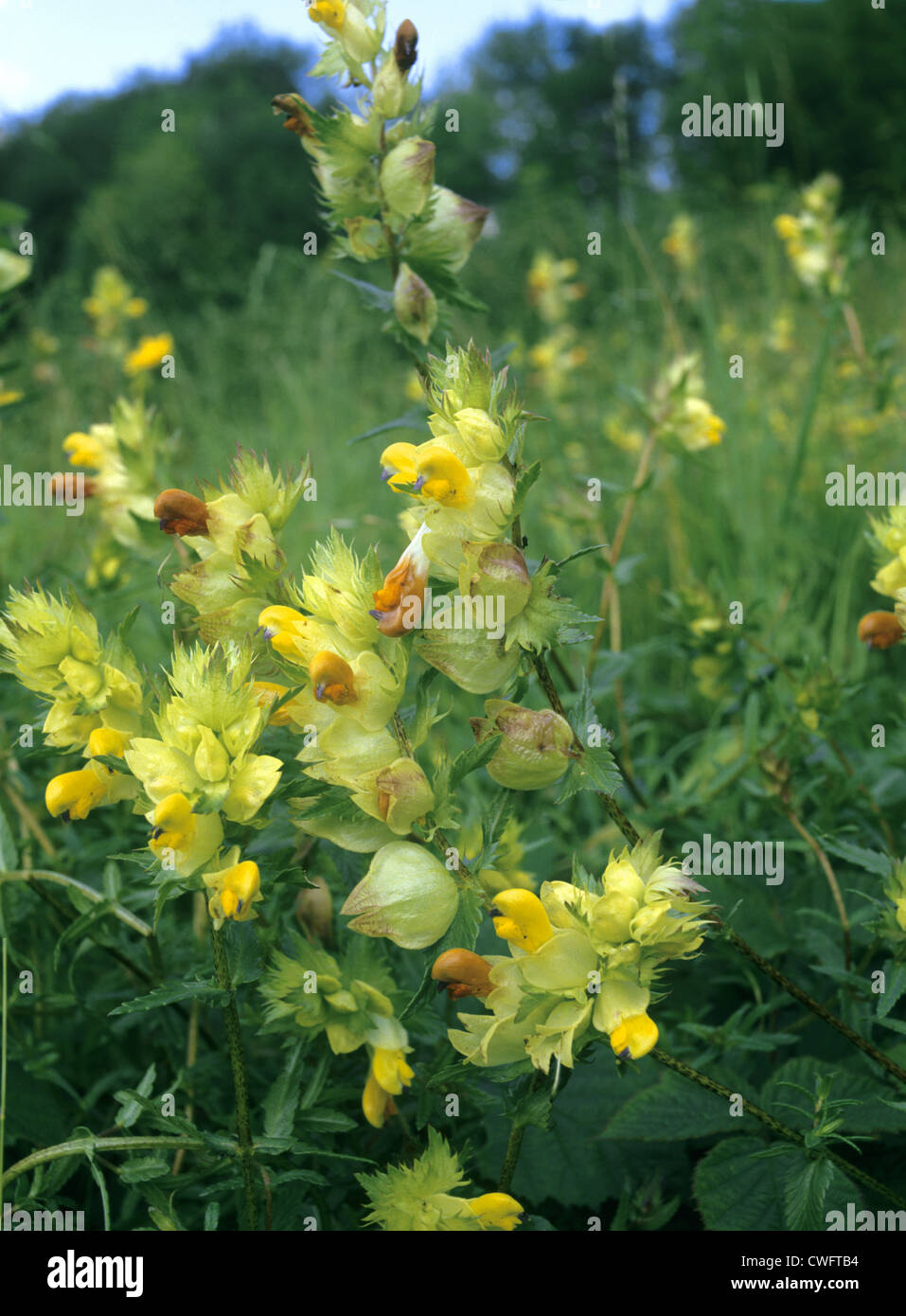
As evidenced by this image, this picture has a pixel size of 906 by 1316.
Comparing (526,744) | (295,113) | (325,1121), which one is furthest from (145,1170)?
(295,113)

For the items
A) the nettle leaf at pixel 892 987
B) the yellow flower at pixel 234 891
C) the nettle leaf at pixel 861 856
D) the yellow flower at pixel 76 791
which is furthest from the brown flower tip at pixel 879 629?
the yellow flower at pixel 76 791

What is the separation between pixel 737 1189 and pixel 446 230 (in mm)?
1093

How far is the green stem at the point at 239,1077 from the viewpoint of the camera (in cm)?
81

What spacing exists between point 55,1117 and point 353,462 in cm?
259

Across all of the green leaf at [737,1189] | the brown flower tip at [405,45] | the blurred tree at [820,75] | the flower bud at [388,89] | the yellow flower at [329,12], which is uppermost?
the blurred tree at [820,75]

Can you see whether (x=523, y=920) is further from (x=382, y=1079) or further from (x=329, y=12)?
(x=329, y=12)


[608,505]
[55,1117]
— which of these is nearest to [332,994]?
[55,1117]

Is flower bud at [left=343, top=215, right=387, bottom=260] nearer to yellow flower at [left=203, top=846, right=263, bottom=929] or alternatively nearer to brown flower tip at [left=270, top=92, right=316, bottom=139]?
brown flower tip at [left=270, top=92, right=316, bottom=139]

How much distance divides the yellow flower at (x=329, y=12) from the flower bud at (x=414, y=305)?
0.27 metres

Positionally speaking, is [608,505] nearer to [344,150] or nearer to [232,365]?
[344,150]

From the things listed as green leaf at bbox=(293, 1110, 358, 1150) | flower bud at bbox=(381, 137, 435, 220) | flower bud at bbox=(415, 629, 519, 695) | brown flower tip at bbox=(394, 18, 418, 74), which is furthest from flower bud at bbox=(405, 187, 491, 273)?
green leaf at bbox=(293, 1110, 358, 1150)

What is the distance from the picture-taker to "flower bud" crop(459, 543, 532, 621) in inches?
29.0

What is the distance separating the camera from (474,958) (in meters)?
0.73

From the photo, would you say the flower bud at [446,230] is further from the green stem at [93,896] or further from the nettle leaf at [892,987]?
the nettle leaf at [892,987]
